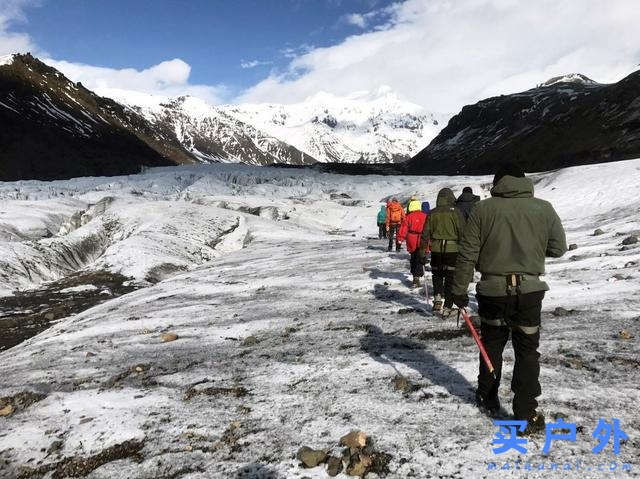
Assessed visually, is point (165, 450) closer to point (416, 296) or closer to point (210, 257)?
point (416, 296)

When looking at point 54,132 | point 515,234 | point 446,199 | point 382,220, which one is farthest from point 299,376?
point 54,132

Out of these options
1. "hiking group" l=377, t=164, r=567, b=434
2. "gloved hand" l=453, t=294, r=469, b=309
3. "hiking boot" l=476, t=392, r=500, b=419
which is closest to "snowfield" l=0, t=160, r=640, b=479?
"hiking boot" l=476, t=392, r=500, b=419

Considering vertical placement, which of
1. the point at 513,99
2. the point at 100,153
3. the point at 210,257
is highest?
the point at 513,99

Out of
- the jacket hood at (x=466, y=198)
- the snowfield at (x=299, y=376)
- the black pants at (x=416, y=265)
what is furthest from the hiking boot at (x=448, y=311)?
the jacket hood at (x=466, y=198)

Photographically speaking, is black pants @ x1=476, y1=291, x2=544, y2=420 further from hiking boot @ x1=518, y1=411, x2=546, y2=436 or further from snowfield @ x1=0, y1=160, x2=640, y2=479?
snowfield @ x1=0, y1=160, x2=640, y2=479

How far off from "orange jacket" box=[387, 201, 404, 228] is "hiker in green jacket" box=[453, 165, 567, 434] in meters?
14.8

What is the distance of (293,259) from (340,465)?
56.4 feet

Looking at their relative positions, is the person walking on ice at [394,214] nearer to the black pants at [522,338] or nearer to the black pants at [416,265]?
the black pants at [416,265]

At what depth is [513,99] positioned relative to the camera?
606 ft

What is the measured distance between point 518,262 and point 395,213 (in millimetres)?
15128

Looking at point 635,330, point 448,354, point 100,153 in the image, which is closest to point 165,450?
point 448,354

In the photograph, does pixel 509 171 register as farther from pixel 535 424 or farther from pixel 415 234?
pixel 415 234

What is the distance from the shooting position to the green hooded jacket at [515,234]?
523 cm

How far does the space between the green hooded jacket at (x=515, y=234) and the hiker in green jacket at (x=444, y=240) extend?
4809 mm
